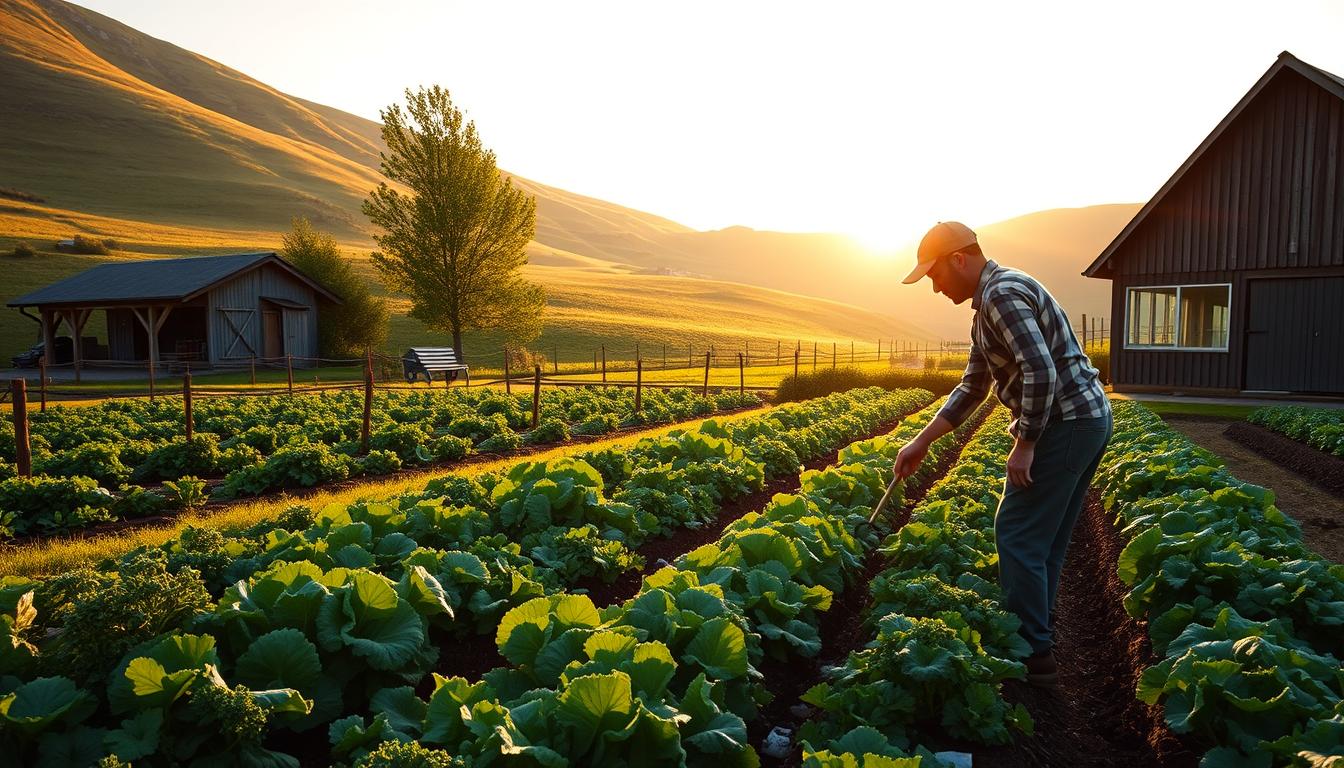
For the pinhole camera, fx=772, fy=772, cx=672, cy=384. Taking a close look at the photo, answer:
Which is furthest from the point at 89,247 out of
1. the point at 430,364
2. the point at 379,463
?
the point at 379,463

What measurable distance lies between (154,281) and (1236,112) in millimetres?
41475

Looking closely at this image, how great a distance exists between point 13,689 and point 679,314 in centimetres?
7526

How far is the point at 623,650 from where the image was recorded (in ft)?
11.0

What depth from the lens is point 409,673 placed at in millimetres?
4219

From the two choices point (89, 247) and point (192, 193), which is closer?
point (89, 247)

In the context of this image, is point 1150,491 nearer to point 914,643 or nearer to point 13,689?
point 914,643

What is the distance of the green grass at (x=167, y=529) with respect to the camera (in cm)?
699

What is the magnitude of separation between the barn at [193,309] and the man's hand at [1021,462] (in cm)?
3457

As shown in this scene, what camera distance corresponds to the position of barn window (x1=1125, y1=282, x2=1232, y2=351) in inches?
866

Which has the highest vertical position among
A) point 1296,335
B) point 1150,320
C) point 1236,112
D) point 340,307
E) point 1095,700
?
point 1236,112

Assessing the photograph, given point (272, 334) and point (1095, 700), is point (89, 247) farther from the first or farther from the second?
point (1095, 700)

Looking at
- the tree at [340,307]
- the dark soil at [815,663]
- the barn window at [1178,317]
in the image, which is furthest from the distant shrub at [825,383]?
the tree at [340,307]

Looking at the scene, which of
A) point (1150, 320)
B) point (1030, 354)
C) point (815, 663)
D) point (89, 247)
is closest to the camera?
point (1030, 354)

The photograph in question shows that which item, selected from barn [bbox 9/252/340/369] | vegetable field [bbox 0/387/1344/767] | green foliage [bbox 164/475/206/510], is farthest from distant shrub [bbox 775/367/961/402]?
barn [bbox 9/252/340/369]
